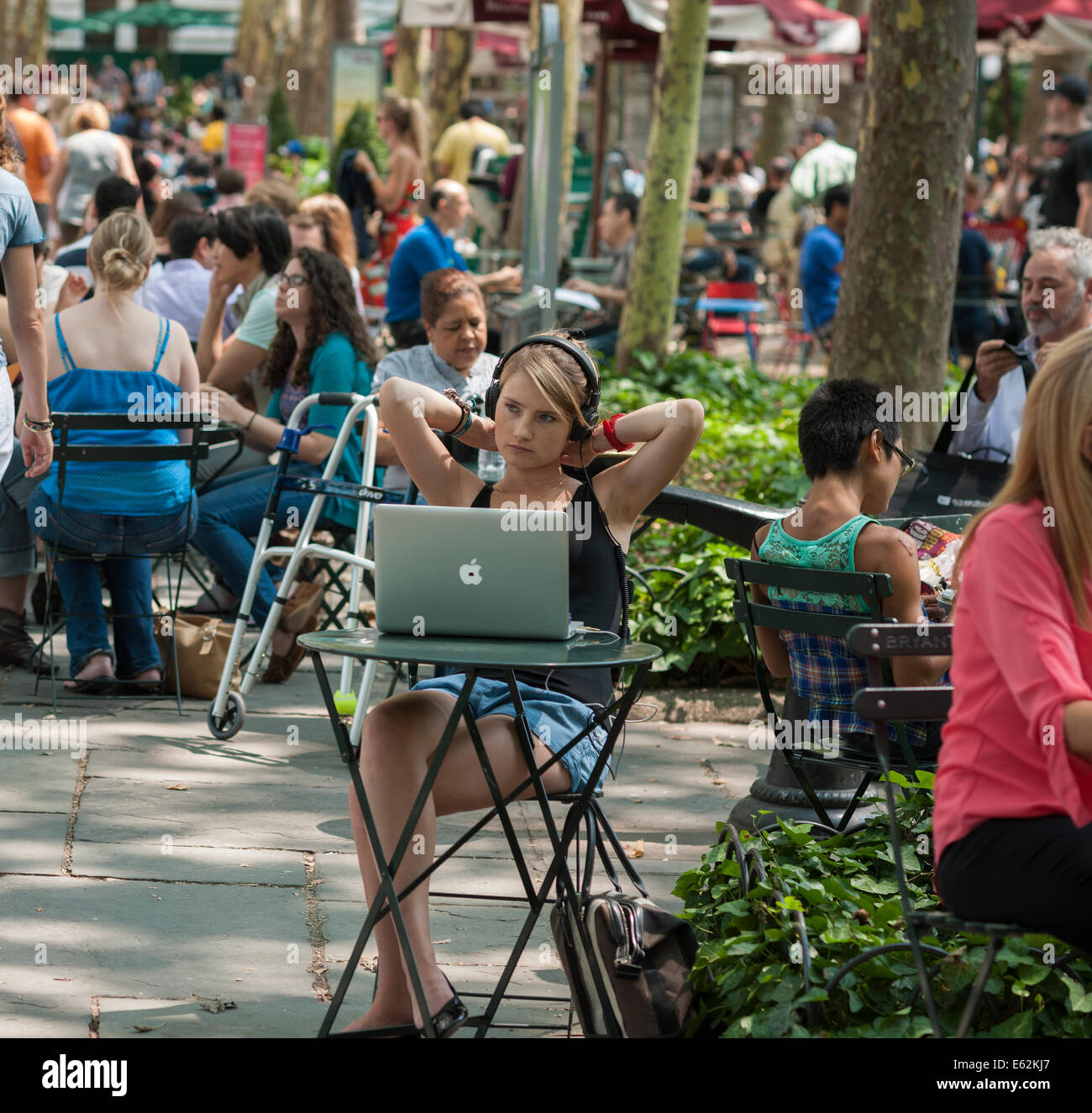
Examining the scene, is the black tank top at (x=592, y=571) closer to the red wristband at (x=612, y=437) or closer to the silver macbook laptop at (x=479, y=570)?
the red wristband at (x=612, y=437)

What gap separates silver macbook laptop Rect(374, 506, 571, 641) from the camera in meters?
3.36

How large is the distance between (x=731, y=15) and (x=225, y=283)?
10399 mm

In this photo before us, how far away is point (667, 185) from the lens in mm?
11289

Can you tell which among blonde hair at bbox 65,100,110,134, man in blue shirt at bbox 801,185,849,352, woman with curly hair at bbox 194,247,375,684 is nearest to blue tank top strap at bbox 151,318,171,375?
woman with curly hair at bbox 194,247,375,684

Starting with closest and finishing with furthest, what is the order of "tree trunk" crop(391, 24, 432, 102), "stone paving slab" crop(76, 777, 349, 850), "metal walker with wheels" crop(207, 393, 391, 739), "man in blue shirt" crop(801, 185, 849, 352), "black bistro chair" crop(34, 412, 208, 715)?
1. "stone paving slab" crop(76, 777, 349, 850)
2. "metal walker with wheels" crop(207, 393, 391, 739)
3. "black bistro chair" crop(34, 412, 208, 715)
4. "man in blue shirt" crop(801, 185, 849, 352)
5. "tree trunk" crop(391, 24, 432, 102)

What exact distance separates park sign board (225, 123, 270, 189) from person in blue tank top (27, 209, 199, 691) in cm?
1481

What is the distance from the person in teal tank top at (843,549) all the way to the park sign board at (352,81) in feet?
59.5

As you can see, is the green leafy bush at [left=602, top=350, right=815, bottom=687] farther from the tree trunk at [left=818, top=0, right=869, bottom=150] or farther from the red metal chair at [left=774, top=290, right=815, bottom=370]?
the tree trunk at [left=818, top=0, right=869, bottom=150]

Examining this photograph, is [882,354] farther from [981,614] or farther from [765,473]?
[981,614]

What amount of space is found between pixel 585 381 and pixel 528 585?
0.80 metres

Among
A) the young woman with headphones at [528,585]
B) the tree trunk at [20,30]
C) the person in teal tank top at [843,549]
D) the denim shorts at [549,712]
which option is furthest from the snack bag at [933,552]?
the tree trunk at [20,30]

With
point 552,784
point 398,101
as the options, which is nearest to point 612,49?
point 398,101

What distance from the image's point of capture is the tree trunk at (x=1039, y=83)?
2694 centimetres

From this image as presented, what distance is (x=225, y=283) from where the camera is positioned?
805 centimetres
